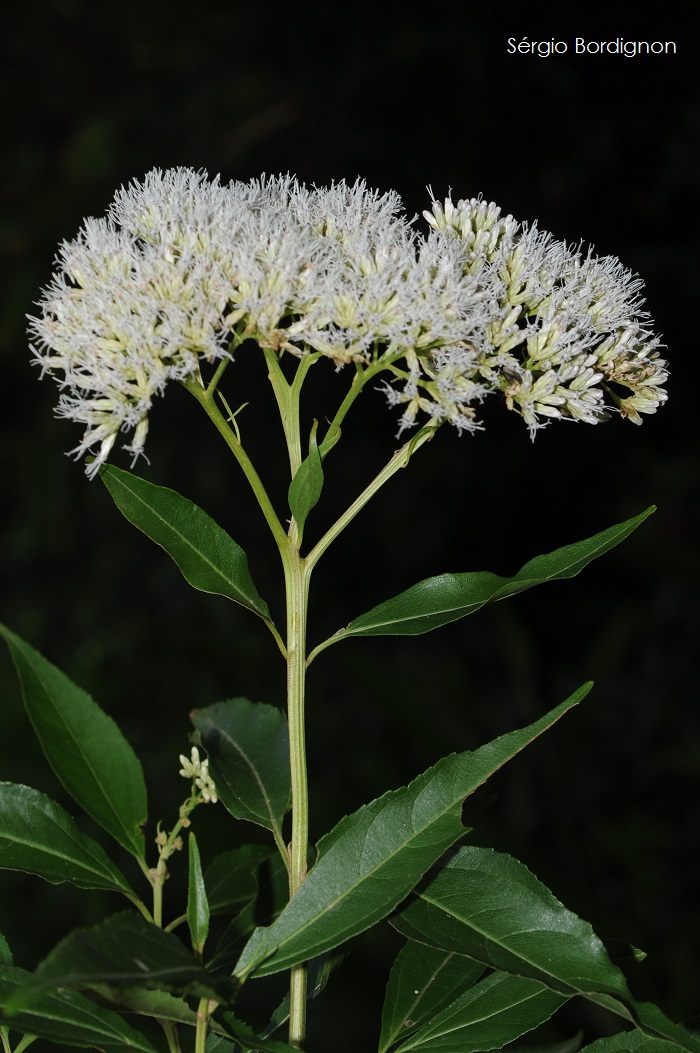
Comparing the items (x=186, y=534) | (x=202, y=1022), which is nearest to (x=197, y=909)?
(x=202, y=1022)

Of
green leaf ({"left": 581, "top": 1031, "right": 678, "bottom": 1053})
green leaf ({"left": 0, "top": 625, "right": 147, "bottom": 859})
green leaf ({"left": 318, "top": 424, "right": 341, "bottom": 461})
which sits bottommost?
green leaf ({"left": 581, "top": 1031, "right": 678, "bottom": 1053})

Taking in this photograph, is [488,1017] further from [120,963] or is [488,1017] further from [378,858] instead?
[120,963]

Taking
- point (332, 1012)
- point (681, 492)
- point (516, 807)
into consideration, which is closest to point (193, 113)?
point (681, 492)

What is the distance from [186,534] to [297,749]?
0.63 feet

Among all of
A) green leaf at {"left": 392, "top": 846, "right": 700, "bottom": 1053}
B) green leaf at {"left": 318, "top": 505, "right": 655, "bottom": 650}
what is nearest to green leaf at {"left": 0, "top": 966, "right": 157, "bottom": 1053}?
green leaf at {"left": 392, "top": 846, "right": 700, "bottom": 1053}

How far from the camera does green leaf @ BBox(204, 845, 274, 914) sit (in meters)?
1.02

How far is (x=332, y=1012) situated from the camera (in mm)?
2623

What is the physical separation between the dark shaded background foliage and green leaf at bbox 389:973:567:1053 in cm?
174

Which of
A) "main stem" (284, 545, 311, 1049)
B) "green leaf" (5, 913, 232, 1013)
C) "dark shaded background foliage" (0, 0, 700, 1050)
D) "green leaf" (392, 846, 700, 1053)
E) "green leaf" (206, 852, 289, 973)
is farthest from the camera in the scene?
"dark shaded background foliage" (0, 0, 700, 1050)

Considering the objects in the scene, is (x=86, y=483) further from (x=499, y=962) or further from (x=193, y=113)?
(x=499, y=962)

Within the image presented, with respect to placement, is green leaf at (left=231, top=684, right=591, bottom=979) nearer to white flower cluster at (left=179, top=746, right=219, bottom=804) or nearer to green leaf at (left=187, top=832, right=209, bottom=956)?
green leaf at (left=187, top=832, right=209, bottom=956)

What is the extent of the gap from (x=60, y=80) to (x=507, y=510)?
259 centimetres

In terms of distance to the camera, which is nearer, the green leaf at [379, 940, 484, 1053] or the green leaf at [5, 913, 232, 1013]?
the green leaf at [5, 913, 232, 1013]

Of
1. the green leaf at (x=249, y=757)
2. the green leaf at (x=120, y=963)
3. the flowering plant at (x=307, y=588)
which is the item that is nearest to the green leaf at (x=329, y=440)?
the flowering plant at (x=307, y=588)
